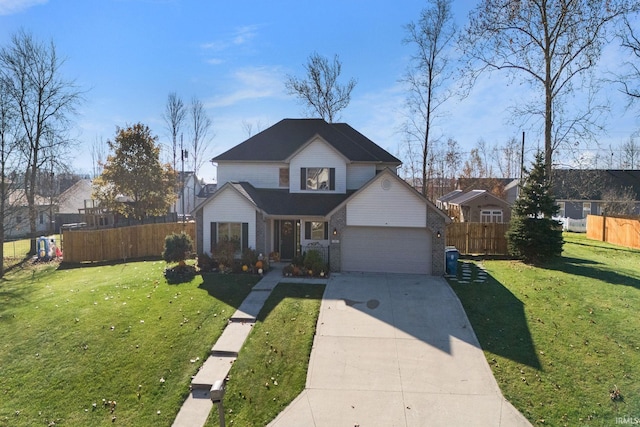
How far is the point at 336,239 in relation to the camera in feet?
56.6

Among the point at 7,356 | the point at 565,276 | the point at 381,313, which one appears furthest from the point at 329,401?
the point at 565,276

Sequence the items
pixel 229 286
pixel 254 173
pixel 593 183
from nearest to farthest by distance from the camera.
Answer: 1. pixel 229 286
2. pixel 254 173
3. pixel 593 183

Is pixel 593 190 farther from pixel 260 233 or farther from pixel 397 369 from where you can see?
pixel 397 369

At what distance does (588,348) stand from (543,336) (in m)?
1.07

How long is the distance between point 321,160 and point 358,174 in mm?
2319

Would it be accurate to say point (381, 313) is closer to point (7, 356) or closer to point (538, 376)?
point (538, 376)

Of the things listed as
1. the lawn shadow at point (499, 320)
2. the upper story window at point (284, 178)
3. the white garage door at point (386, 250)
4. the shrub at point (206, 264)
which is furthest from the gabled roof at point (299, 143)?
the lawn shadow at point (499, 320)

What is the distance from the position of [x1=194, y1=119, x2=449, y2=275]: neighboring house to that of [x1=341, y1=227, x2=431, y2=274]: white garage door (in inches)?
1.8

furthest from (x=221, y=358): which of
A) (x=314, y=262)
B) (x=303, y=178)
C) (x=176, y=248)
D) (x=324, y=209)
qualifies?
(x=303, y=178)

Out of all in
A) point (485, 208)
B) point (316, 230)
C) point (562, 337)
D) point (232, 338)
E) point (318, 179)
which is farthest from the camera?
point (485, 208)

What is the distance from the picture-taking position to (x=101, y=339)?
10.9 meters

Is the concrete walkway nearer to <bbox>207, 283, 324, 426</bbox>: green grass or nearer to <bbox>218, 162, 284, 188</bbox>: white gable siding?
<bbox>207, 283, 324, 426</bbox>: green grass

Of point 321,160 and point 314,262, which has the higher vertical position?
point 321,160

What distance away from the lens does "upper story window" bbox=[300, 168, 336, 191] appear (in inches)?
780
